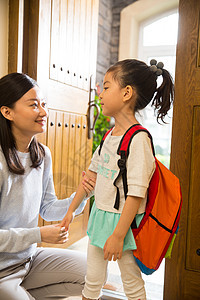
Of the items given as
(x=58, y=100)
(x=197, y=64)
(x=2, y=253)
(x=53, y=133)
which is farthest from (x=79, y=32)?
(x=2, y=253)

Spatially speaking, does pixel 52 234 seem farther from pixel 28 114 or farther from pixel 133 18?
pixel 133 18

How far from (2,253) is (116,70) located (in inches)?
32.0

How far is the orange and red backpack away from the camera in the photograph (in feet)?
3.30

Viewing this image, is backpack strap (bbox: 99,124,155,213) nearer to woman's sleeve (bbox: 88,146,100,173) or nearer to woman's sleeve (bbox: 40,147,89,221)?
woman's sleeve (bbox: 88,146,100,173)

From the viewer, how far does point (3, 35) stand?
158 cm

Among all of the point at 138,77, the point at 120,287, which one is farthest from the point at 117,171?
the point at 120,287

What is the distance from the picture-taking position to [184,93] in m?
1.48

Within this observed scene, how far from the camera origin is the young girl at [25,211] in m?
1.15

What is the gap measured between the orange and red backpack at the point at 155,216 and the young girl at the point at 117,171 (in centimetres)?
2

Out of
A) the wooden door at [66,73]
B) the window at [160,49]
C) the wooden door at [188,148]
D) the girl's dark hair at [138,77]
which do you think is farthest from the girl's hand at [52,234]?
the window at [160,49]

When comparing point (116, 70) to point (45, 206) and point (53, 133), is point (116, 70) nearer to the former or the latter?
point (45, 206)

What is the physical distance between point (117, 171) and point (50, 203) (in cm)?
53

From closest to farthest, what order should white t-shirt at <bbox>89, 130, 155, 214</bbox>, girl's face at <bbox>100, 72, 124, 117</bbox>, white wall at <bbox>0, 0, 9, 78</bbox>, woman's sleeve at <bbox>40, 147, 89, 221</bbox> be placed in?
1. white t-shirt at <bbox>89, 130, 155, 214</bbox>
2. girl's face at <bbox>100, 72, 124, 117</bbox>
3. woman's sleeve at <bbox>40, 147, 89, 221</bbox>
4. white wall at <bbox>0, 0, 9, 78</bbox>

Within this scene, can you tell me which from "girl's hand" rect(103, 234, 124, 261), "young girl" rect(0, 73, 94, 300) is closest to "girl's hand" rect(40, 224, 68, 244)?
"young girl" rect(0, 73, 94, 300)
